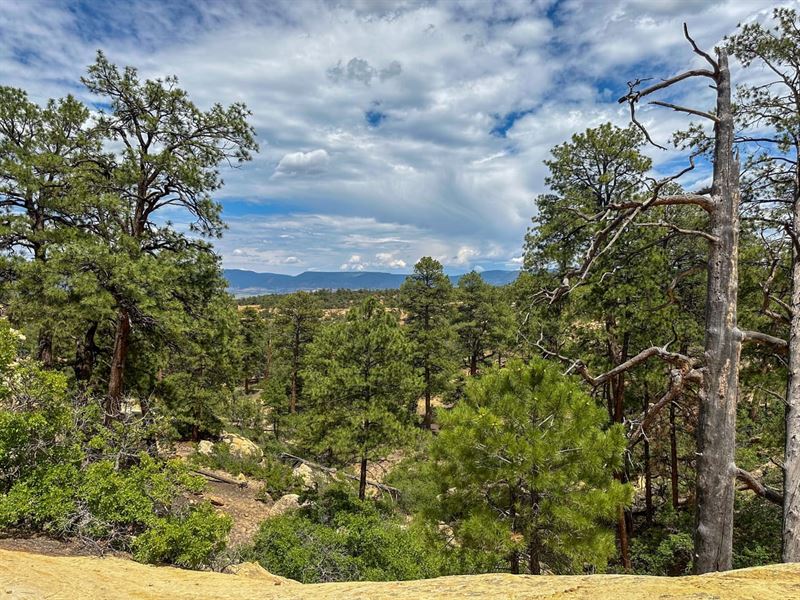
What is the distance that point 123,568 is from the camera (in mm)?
5613

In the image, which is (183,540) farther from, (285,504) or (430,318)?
(430,318)

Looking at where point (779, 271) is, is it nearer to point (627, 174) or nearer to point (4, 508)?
point (627, 174)

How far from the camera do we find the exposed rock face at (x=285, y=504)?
48.7 feet

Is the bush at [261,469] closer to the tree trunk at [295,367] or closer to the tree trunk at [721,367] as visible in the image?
the tree trunk at [295,367]

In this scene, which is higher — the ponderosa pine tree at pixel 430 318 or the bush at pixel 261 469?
the ponderosa pine tree at pixel 430 318

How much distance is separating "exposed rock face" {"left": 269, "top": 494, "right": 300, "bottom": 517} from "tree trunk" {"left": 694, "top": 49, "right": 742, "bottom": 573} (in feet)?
42.7

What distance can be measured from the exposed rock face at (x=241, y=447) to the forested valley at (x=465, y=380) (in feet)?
5.33

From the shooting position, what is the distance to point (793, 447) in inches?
208

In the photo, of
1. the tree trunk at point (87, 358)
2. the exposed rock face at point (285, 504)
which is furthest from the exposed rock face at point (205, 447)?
the tree trunk at point (87, 358)

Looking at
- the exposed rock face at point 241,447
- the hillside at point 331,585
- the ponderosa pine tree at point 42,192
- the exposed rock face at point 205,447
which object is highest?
the ponderosa pine tree at point 42,192

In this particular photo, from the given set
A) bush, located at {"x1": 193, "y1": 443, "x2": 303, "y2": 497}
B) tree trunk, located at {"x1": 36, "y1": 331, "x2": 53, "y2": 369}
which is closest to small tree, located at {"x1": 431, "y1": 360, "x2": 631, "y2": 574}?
bush, located at {"x1": 193, "y1": 443, "x2": 303, "y2": 497}

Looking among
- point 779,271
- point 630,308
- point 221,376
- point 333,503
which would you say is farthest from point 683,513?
point 221,376

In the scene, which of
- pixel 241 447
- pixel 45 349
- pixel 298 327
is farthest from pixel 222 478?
pixel 298 327

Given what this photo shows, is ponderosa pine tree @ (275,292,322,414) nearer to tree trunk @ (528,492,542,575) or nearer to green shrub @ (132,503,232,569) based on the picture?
Result: green shrub @ (132,503,232,569)
